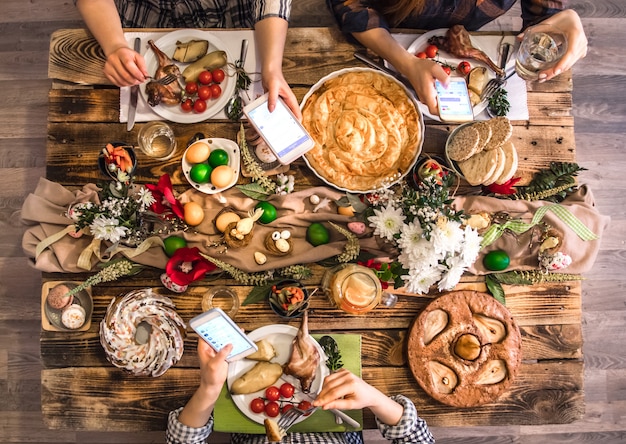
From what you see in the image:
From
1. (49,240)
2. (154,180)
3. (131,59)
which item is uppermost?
(131,59)

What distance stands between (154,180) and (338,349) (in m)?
0.87

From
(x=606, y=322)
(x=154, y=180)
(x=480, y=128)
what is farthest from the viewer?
(x=606, y=322)

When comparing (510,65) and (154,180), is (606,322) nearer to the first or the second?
(510,65)

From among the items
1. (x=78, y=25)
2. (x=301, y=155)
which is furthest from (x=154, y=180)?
(x=78, y=25)

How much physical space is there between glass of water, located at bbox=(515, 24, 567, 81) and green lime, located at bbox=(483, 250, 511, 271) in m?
0.63

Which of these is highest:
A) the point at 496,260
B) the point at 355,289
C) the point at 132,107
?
the point at 132,107

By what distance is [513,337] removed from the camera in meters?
1.62

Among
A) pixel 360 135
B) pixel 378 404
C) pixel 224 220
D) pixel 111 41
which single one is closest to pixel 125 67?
pixel 111 41

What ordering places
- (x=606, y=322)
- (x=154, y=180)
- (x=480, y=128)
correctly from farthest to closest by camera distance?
1. (x=606, y=322)
2. (x=154, y=180)
3. (x=480, y=128)

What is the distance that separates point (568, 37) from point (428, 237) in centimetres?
93

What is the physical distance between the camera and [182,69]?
1.70 meters

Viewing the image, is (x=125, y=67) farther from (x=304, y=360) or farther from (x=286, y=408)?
(x=286, y=408)

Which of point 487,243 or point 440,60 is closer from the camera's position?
point 487,243

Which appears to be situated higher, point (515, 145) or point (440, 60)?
point (440, 60)
